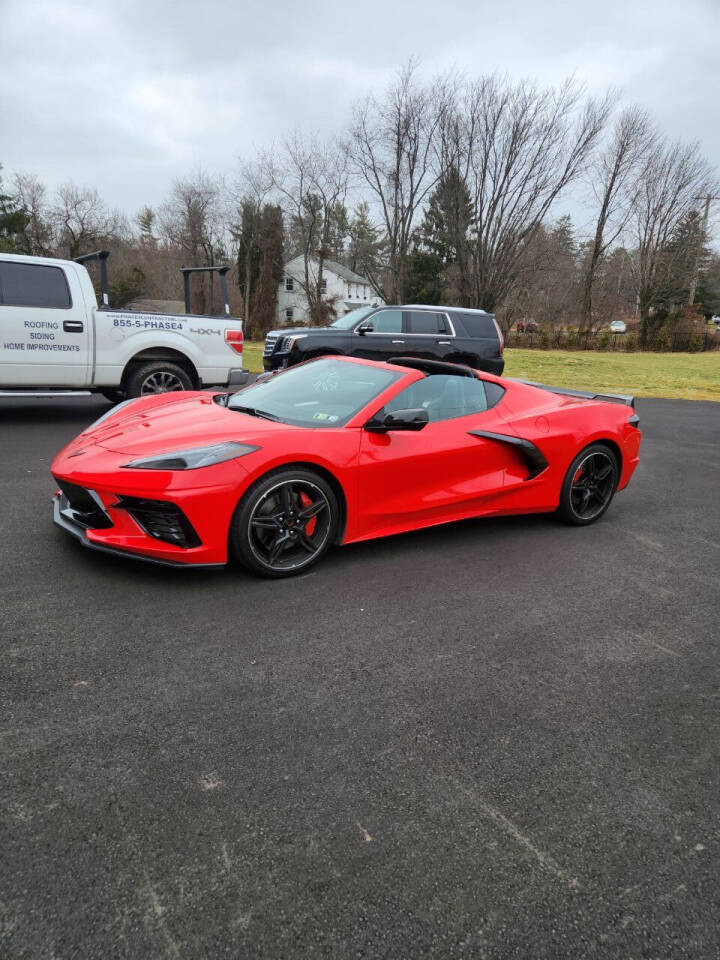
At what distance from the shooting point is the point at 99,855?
1723 mm

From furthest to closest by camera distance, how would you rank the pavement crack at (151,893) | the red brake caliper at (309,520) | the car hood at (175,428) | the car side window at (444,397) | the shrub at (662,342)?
the shrub at (662,342) → the car side window at (444,397) → the red brake caliper at (309,520) → the car hood at (175,428) → the pavement crack at (151,893)

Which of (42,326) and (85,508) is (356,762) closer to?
(85,508)

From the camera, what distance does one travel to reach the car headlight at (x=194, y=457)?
338 cm

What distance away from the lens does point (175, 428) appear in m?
3.85

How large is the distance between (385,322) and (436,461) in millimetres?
8213

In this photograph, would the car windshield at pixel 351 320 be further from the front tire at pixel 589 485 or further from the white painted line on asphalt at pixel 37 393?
the front tire at pixel 589 485

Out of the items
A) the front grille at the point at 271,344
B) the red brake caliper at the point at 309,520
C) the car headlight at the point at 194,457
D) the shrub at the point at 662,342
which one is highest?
the shrub at the point at 662,342

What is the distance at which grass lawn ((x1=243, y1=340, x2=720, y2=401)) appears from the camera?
17.4m

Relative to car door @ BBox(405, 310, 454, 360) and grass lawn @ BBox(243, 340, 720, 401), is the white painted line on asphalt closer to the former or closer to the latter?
car door @ BBox(405, 310, 454, 360)

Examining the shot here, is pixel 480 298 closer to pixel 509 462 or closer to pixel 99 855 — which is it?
pixel 509 462

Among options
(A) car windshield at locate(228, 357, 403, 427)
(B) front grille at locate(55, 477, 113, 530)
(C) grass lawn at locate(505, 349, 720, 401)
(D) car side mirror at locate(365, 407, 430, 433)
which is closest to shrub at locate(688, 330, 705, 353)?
(C) grass lawn at locate(505, 349, 720, 401)

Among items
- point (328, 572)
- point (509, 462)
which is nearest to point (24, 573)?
point (328, 572)

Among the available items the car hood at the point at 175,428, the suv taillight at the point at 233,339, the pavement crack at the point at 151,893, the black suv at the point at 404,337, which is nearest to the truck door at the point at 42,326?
the suv taillight at the point at 233,339

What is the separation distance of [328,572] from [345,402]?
3.77ft
